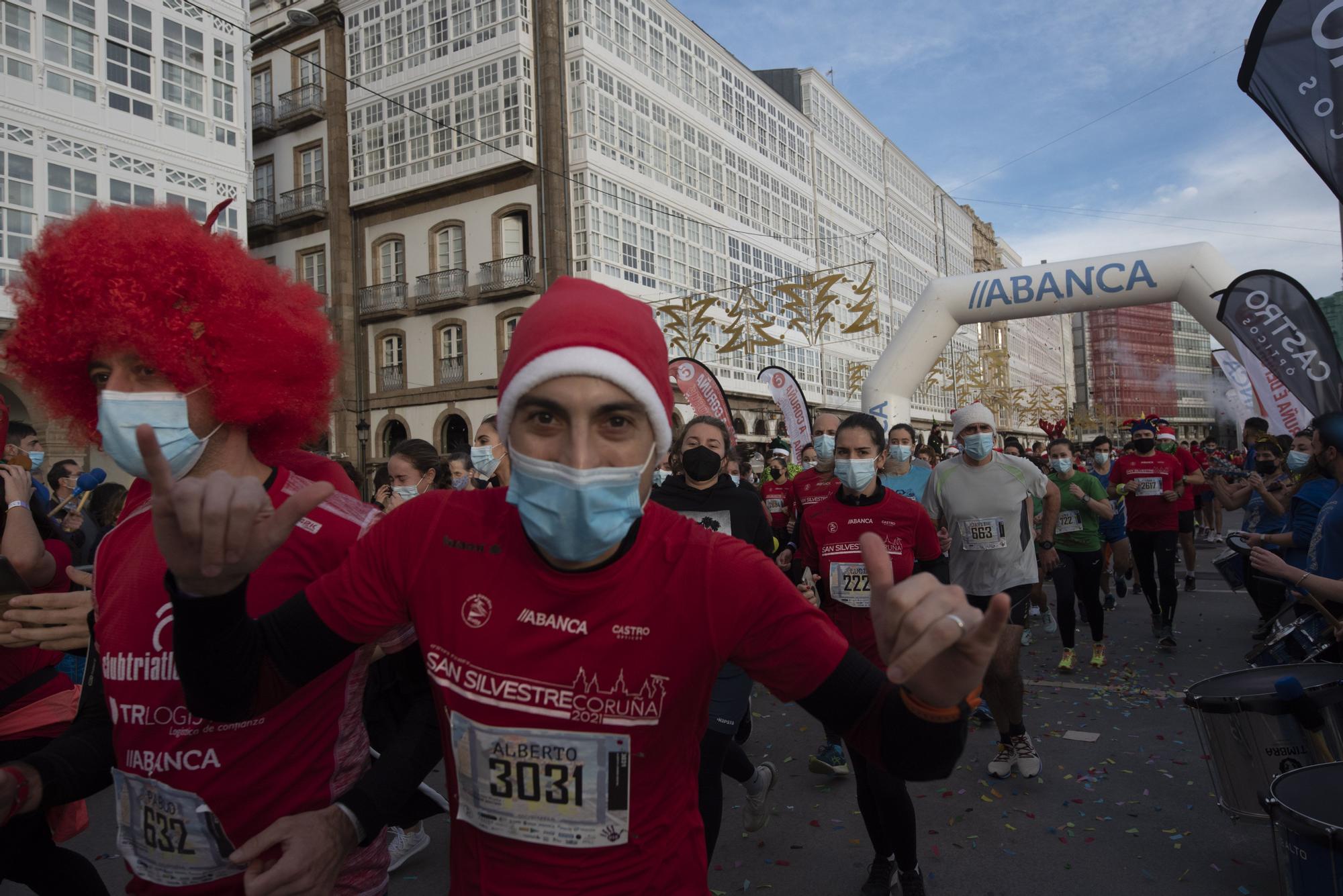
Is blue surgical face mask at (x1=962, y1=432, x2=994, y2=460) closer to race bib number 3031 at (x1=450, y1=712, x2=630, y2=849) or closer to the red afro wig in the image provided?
the red afro wig

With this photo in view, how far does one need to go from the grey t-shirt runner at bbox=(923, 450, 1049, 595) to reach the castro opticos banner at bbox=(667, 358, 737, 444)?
316 inches

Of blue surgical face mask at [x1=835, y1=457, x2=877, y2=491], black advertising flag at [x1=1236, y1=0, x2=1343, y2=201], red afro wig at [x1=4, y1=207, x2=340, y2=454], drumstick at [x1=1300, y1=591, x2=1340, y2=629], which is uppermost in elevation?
black advertising flag at [x1=1236, y1=0, x2=1343, y2=201]

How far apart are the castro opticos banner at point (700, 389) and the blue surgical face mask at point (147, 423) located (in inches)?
468

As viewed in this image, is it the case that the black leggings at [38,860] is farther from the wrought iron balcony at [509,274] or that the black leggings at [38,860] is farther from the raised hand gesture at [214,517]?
the wrought iron balcony at [509,274]

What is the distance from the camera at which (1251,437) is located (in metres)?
11.1

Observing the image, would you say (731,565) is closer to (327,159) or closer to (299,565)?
(299,565)

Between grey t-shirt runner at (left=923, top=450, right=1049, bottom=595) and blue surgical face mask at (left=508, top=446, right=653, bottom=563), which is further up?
blue surgical face mask at (left=508, top=446, right=653, bottom=563)

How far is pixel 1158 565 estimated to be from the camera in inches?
327

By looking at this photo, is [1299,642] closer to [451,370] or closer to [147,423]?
[147,423]

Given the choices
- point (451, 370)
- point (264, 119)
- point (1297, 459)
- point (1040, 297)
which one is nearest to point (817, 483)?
point (1297, 459)

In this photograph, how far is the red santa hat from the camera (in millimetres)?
1477

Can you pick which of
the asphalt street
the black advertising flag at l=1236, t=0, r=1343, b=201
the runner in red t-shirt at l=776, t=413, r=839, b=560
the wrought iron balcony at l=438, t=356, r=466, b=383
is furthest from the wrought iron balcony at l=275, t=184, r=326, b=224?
the black advertising flag at l=1236, t=0, r=1343, b=201

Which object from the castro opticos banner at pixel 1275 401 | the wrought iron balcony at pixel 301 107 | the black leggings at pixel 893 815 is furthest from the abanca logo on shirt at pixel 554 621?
the wrought iron balcony at pixel 301 107

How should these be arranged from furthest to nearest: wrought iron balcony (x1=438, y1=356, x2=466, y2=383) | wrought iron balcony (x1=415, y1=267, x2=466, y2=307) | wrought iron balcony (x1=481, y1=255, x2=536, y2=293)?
wrought iron balcony (x1=438, y1=356, x2=466, y2=383)
wrought iron balcony (x1=415, y1=267, x2=466, y2=307)
wrought iron balcony (x1=481, y1=255, x2=536, y2=293)
